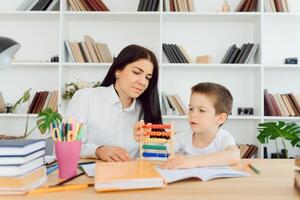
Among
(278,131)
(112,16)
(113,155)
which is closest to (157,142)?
(113,155)

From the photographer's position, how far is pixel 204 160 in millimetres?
1275

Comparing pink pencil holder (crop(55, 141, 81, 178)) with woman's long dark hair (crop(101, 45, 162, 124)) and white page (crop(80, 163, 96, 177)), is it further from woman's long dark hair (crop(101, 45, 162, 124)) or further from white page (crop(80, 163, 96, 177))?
woman's long dark hair (crop(101, 45, 162, 124))

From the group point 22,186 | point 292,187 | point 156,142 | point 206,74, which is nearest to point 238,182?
point 292,187

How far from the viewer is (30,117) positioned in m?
3.64

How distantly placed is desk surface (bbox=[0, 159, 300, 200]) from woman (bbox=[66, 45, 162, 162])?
828 millimetres

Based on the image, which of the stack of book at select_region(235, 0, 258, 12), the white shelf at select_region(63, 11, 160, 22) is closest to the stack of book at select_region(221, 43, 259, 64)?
the stack of book at select_region(235, 0, 258, 12)

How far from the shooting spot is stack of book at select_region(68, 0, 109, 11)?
11.3 ft

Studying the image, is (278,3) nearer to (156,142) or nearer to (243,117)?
(243,117)

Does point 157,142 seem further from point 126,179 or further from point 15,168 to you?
point 15,168

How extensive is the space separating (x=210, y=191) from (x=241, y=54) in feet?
8.70

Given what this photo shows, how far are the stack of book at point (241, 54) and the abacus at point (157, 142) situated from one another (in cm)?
216

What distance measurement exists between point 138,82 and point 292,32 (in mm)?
2314

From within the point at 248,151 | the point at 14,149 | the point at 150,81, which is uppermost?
the point at 150,81

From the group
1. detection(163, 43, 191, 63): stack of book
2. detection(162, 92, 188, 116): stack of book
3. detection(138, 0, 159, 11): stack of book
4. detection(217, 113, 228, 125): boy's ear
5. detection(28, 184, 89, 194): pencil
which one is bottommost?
detection(28, 184, 89, 194): pencil
